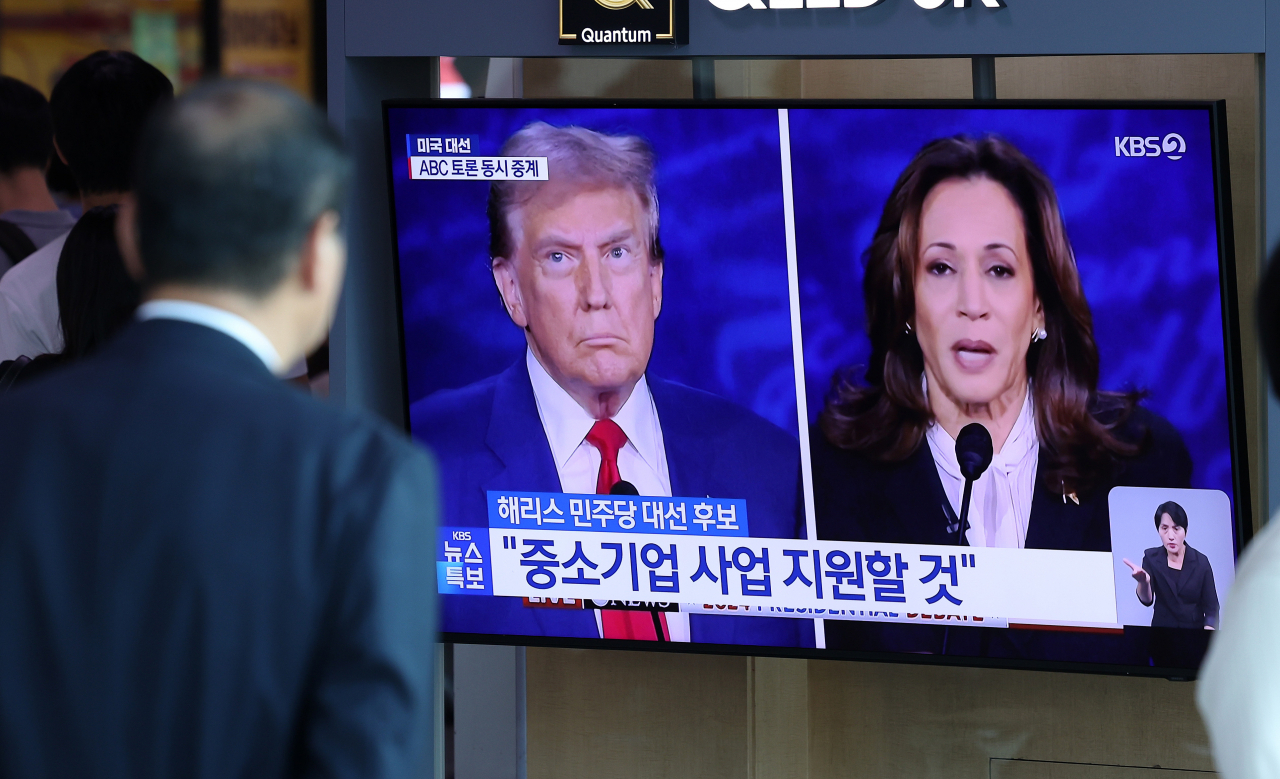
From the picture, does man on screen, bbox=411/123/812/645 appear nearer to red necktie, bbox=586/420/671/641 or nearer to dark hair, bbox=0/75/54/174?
red necktie, bbox=586/420/671/641

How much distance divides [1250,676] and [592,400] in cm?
207

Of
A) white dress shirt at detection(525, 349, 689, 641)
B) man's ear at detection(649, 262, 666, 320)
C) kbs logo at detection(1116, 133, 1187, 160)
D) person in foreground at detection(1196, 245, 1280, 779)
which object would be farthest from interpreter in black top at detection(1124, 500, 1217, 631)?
person in foreground at detection(1196, 245, 1280, 779)

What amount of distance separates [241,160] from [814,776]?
2938mm

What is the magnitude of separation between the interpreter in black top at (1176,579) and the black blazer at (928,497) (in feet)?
0.27

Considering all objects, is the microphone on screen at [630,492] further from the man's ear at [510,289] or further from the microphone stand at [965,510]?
the microphone stand at [965,510]

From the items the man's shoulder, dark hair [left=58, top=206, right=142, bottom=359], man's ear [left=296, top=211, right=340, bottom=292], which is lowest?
man's ear [left=296, top=211, right=340, bottom=292]

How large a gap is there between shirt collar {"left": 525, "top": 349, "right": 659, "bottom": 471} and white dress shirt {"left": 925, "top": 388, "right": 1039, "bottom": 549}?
64 centimetres

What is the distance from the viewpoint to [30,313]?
349 centimetres

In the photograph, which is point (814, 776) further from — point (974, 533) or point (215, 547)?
point (215, 547)

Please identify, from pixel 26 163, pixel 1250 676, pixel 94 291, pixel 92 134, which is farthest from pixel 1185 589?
pixel 26 163

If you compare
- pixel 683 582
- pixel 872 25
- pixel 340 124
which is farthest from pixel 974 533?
pixel 340 124

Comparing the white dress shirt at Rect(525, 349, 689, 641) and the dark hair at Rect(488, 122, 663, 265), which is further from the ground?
the dark hair at Rect(488, 122, 663, 265)

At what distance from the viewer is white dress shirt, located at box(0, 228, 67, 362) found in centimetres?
349
